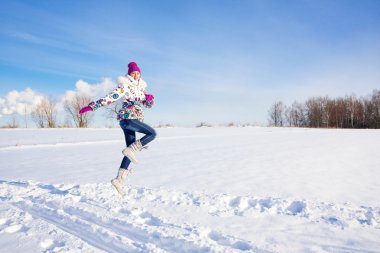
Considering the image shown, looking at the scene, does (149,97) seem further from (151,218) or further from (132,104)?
(151,218)

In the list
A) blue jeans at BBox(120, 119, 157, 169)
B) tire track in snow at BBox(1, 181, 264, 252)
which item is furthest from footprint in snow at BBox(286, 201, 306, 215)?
blue jeans at BBox(120, 119, 157, 169)

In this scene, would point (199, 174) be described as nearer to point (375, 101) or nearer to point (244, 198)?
point (244, 198)

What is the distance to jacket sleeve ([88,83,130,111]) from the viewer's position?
14.4ft

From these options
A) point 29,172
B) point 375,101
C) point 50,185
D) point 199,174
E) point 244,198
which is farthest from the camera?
point 375,101

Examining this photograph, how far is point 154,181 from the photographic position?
19.9ft

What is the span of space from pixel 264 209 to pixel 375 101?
239 feet

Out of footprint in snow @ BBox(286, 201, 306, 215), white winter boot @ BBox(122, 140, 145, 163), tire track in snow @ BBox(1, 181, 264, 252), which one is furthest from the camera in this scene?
white winter boot @ BBox(122, 140, 145, 163)

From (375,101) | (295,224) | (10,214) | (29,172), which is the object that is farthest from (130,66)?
(375,101)

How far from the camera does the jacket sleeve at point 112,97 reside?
4.40 m

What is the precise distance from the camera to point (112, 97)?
4488mm

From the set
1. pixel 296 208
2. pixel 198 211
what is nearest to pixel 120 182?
pixel 198 211

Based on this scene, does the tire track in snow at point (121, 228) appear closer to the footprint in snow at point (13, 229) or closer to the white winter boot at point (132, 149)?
the footprint in snow at point (13, 229)

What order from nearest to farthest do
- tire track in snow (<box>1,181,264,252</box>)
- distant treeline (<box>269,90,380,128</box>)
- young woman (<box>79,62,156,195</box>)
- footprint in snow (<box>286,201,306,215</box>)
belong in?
1. tire track in snow (<box>1,181,264,252</box>)
2. footprint in snow (<box>286,201,306,215</box>)
3. young woman (<box>79,62,156,195</box>)
4. distant treeline (<box>269,90,380,128</box>)

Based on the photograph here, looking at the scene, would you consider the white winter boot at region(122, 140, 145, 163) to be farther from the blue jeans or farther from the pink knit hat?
the pink knit hat
